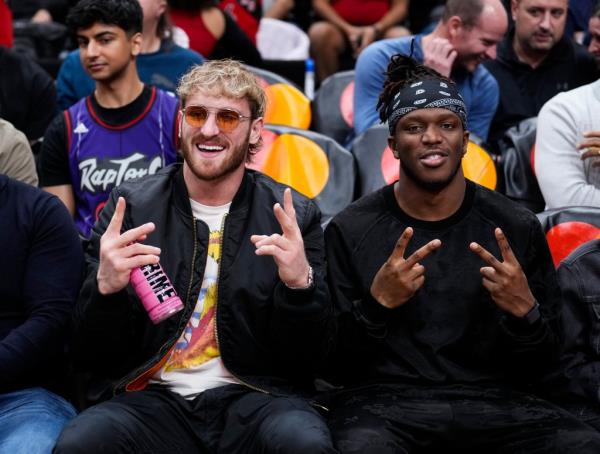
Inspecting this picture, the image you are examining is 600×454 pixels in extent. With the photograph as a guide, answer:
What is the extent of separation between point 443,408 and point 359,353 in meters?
0.33

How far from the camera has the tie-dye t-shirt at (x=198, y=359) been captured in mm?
3613

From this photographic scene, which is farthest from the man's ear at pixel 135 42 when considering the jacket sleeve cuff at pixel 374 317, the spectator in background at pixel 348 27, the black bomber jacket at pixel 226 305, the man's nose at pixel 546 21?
the spectator in background at pixel 348 27

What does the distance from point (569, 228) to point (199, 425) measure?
1.73 meters

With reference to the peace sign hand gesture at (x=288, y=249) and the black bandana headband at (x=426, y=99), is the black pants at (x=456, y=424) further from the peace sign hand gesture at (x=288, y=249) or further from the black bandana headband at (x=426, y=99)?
the black bandana headband at (x=426, y=99)

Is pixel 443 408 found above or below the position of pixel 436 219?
below

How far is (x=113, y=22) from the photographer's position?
5043 millimetres

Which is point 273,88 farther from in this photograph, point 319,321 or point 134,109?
point 319,321

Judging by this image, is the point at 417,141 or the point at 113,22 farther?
the point at 113,22

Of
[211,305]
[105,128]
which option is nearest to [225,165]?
[211,305]

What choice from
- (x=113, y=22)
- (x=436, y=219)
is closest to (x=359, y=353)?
(x=436, y=219)

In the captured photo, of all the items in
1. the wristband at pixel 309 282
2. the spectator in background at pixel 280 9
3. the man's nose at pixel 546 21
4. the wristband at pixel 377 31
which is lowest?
the wristband at pixel 309 282

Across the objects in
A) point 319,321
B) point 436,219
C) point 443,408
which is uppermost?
point 436,219

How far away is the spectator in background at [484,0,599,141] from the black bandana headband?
1981 mm

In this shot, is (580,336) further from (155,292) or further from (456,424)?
(155,292)
